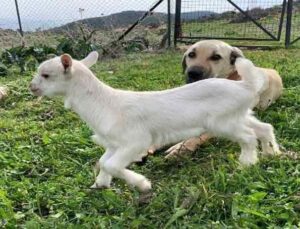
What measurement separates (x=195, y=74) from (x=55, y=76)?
1.88 m

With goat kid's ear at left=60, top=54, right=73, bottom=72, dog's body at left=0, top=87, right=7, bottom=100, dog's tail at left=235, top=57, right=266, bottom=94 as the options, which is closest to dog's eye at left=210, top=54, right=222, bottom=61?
dog's tail at left=235, top=57, right=266, bottom=94

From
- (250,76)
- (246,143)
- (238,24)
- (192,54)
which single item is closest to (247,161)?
(246,143)

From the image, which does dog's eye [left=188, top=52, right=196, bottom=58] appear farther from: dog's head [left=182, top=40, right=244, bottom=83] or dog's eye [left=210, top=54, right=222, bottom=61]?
dog's eye [left=210, top=54, right=222, bottom=61]

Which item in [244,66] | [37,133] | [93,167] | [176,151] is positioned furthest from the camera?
[37,133]

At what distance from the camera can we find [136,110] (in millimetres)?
3410

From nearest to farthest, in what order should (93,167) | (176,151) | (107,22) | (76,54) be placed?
(93,167) < (176,151) < (76,54) < (107,22)

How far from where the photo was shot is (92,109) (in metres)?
3.45

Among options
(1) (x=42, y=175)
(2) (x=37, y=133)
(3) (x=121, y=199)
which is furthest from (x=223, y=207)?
(2) (x=37, y=133)

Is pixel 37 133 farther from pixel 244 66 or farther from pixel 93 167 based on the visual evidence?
pixel 244 66

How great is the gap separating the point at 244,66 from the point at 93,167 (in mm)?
1400

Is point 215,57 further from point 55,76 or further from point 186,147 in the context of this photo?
point 55,76

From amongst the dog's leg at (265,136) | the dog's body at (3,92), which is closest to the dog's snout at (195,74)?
the dog's leg at (265,136)

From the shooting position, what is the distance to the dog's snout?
4.97 metres

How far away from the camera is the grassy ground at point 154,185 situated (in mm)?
2941
